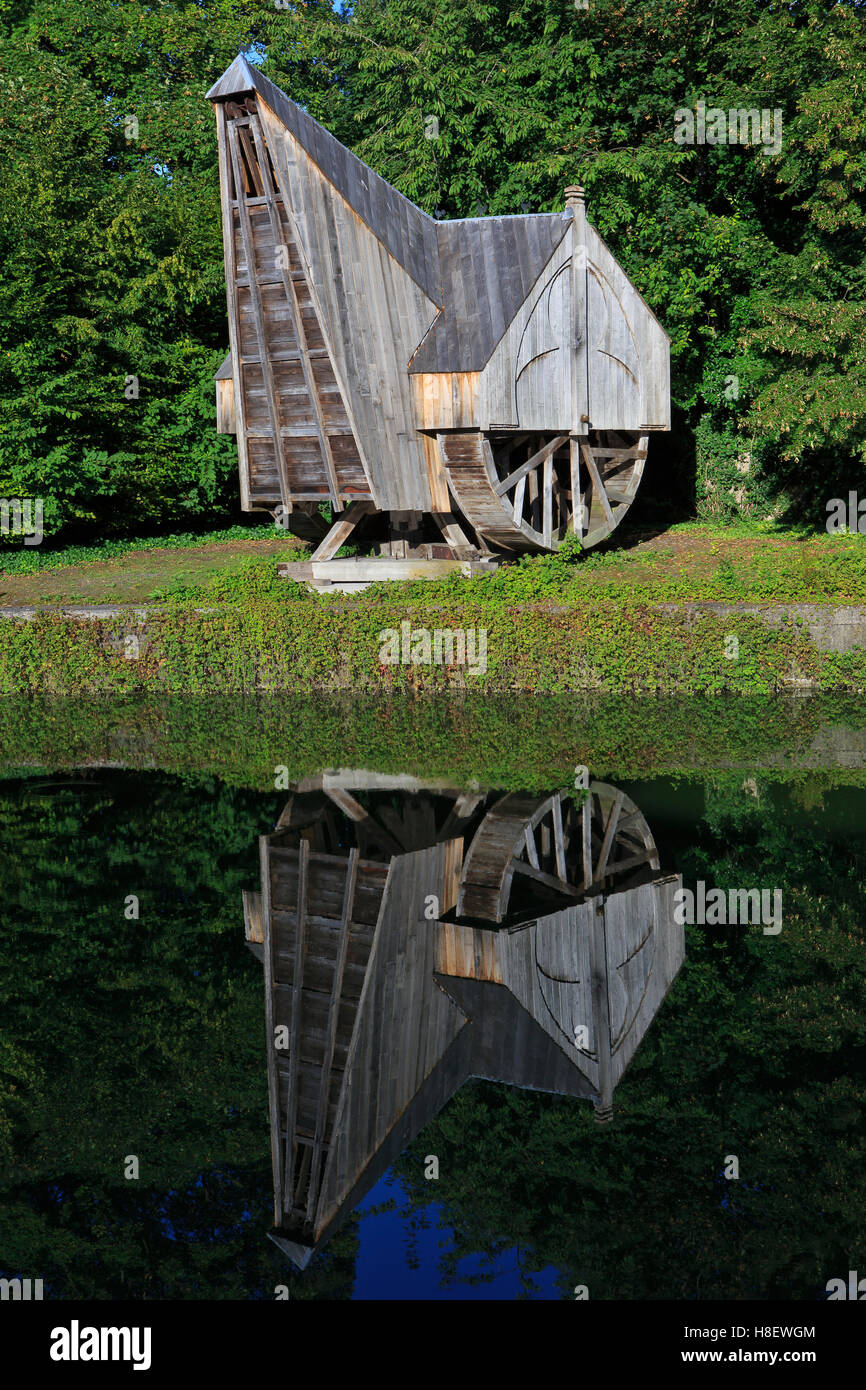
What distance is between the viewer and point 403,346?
18.6m

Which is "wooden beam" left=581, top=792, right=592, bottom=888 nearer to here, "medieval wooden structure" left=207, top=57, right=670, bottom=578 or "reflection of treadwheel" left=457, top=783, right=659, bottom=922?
"reflection of treadwheel" left=457, top=783, right=659, bottom=922

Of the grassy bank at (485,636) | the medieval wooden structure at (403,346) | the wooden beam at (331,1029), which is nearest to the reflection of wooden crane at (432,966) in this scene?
the wooden beam at (331,1029)

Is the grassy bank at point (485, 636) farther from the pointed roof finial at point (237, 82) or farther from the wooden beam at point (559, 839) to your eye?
the pointed roof finial at point (237, 82)

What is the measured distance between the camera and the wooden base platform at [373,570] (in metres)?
19.0

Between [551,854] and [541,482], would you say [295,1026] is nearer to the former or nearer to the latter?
[551,854]

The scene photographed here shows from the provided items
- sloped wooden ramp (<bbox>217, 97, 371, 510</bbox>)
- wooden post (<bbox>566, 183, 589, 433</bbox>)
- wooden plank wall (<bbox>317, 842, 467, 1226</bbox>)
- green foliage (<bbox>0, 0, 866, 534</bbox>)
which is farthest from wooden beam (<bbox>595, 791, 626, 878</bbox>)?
green foliage (<bbox>0, 0, 866, 534</bbox>)

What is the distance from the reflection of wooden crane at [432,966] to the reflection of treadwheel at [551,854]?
2 cm

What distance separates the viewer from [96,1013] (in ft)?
22.2

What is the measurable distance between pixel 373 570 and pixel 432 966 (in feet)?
40.1

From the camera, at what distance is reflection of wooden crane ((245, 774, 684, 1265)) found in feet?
19.0

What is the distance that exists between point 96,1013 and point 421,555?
13966mm

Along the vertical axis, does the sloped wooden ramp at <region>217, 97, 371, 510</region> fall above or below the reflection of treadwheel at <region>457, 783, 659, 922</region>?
above

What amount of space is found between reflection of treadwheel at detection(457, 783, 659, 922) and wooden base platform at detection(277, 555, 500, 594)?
28.5 ft

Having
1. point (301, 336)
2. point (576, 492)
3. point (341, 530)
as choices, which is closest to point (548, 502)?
point (576, 492)
